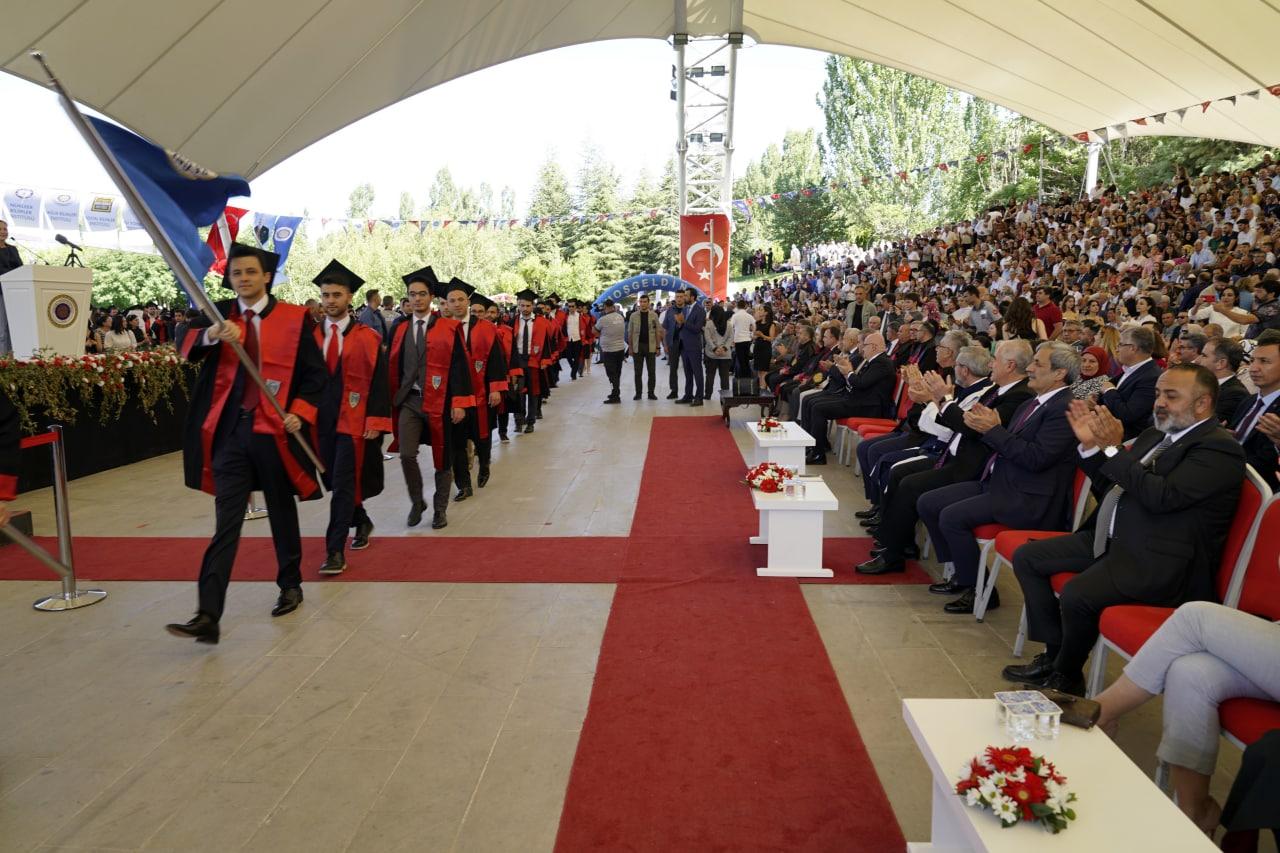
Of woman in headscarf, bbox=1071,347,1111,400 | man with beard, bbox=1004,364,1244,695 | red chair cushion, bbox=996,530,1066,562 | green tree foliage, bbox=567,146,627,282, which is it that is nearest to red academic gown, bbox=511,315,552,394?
woman in headscarf, bbox=1071,347,1111,400

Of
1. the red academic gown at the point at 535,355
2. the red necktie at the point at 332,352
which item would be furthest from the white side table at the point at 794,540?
the red academic gown at the point at 535,355

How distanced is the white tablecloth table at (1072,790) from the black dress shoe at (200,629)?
324 centimetres

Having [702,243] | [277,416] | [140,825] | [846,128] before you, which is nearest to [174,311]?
[702,243]

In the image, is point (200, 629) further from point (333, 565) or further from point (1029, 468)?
point (1029, 468)

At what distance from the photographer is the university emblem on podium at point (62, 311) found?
869 centimetres

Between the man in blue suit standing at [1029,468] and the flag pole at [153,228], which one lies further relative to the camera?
the man in blue suit standing at [1029,468]

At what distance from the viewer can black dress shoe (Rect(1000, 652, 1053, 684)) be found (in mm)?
3656

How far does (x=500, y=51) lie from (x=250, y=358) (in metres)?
13.7

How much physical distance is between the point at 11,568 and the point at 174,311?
22.6 m

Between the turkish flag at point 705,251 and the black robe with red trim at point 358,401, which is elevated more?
the turkish flag at point 705,251

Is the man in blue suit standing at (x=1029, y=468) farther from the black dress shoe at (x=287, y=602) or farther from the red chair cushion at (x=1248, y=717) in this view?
the black dress shoe at (x=287, y=602)

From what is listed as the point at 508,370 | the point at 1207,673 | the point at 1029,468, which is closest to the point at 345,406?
the point at 508,370

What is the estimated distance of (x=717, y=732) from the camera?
334 centimetres

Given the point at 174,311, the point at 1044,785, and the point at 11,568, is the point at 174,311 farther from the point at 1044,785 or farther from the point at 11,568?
the point at 1044,785
